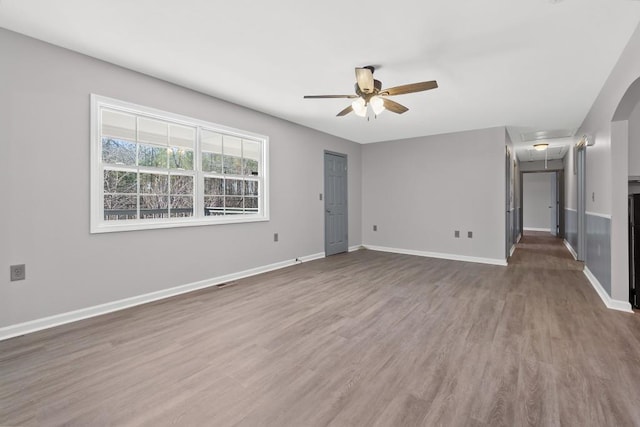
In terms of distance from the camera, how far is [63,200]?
2.69 metres

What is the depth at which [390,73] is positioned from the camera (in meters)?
3.14

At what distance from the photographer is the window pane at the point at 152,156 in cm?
331

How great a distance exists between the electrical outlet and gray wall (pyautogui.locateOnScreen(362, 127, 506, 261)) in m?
5.80

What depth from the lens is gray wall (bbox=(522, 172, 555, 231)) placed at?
420 inches

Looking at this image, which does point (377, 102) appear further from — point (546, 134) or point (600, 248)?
point (546, 134)

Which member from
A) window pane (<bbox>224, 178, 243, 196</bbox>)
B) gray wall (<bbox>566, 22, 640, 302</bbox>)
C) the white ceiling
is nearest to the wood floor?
gray wall (<bbox>566, 22, 640, 302</bbox>)

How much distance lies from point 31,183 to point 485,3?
3858mm

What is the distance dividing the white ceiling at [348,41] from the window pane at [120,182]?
112 cm

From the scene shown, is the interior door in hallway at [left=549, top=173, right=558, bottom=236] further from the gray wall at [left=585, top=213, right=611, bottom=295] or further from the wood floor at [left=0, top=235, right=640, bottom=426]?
the wood floor at [left=0, top=235, right=640, bottom=426]

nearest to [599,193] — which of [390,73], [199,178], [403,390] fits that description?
[390,73]

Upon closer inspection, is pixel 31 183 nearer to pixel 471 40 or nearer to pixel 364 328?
pixel 364 328

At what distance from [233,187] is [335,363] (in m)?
3.05

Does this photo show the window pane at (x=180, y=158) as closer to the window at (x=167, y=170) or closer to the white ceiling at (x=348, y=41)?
the window at (x=167, y=170)

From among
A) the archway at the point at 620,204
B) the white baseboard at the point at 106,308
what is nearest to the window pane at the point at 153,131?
the white baseboard at the point at 106,308
